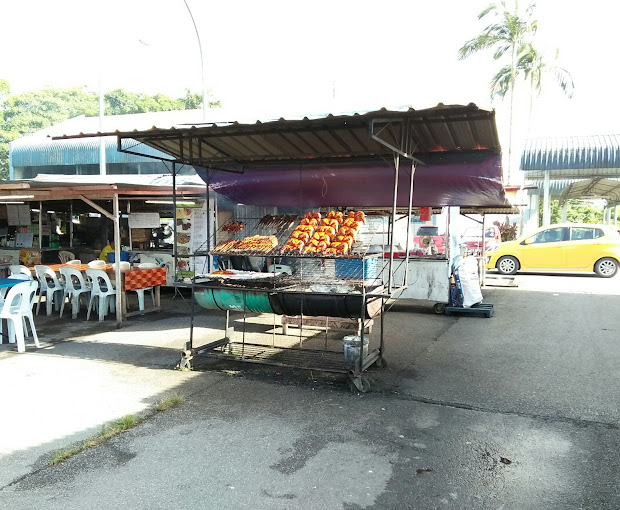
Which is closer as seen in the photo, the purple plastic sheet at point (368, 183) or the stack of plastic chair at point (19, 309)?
the stack of plastic chair at point (19, 309)

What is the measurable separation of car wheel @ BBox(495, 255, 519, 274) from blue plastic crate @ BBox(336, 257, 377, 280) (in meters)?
11.7

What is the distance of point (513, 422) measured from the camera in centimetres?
472

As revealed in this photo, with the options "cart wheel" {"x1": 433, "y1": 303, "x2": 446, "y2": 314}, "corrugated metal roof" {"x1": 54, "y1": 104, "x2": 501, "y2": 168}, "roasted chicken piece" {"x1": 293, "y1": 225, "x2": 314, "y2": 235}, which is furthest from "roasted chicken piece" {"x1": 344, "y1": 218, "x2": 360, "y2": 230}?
"cart wheel" {"x1": 433, "y1": 303, "x2": 446, "y2": 314}

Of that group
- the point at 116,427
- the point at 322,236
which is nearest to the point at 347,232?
the point at 322,236

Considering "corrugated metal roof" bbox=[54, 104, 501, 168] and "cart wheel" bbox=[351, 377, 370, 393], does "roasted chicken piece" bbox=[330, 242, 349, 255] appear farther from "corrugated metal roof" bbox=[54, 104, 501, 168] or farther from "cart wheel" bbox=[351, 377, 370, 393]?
"cart wheel" bbox=[351, 377, 370, 393]

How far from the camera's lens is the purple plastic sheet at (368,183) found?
7453 mm

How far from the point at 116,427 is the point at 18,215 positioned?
12734mm

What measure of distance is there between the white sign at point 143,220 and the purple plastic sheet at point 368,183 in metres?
3.94

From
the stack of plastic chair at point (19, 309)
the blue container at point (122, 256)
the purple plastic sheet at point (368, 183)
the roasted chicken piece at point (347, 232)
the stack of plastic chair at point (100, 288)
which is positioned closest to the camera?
the roasted chicken piece at point (347, 232)

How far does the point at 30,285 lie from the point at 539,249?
1511 cm

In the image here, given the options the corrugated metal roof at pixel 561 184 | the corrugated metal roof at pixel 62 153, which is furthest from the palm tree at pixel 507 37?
the corrugated metal roof at pixel 62 153

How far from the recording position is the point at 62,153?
24.9 m

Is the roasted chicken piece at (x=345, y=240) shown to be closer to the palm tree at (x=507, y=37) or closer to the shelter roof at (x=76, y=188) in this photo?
the shelter roof at (x=76, y=188)

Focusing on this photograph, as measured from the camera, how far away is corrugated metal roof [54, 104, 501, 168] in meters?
5.22
